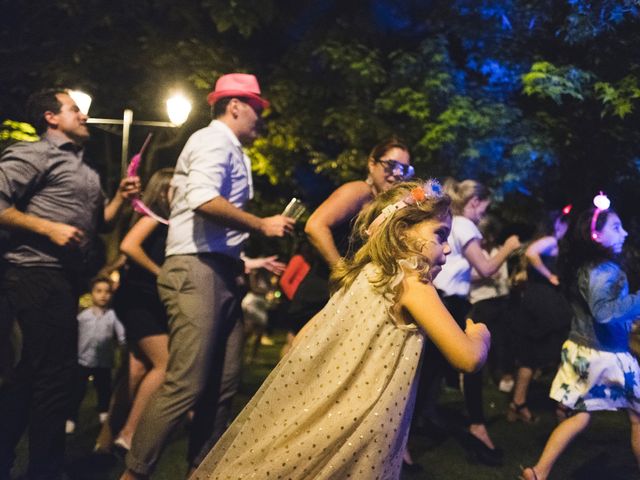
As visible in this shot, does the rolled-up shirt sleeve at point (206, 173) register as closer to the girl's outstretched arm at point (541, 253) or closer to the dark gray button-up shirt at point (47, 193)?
the dark gray button-up shirt at point (47, 193)

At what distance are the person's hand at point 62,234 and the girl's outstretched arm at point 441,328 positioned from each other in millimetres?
1776

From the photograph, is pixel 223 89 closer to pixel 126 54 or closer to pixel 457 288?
pixel 457 288

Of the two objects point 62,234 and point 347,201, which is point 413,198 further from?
point 62,234

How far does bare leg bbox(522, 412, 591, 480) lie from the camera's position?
14.1 feet

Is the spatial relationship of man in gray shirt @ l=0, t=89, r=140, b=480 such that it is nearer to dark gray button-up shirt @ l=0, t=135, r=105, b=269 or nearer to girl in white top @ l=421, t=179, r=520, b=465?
dark gray button-up shirt @ l=0, t=135, r=105, b=269

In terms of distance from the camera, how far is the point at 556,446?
4.31 meters

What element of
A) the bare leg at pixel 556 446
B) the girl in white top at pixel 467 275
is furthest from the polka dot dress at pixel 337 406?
the girl in white top at pixel 467 275

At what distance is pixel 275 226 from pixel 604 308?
196 cm

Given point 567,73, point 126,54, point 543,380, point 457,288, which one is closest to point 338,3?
point 126,54

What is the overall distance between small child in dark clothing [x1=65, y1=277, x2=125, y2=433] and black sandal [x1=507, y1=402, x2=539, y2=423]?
11.2 feet

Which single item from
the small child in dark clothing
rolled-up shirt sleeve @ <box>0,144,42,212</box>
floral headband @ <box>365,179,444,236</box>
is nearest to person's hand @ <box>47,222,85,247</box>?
rolled-up shirt sleeve @ <box>0,144,42,212</box>

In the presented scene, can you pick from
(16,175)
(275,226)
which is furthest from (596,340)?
(16,175)

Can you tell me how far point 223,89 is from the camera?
412 centimetres

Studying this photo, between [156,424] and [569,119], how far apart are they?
31.1 ft
